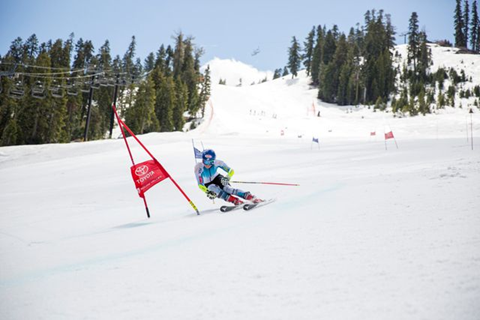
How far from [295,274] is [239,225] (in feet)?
7.92

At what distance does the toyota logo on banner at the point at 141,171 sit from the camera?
24.4ft

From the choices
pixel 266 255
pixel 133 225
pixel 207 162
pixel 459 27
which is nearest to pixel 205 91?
pixel 207 162

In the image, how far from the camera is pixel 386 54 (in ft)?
250

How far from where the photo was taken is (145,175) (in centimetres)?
752

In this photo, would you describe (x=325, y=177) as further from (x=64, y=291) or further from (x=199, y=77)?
(x=199, y=77)

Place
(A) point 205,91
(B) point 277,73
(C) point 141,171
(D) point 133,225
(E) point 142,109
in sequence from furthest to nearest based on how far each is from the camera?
(B) point 277,73 → (A) point 205,91 → (E) point 142,109 → (C) point 141,171 → (D) point 133,225

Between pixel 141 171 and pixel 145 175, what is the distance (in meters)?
0.13

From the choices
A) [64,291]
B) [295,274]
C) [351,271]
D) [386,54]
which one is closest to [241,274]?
[295,274]

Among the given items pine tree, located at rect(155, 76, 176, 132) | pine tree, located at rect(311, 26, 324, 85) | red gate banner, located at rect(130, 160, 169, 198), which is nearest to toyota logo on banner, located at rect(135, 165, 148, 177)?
red gate banner, located at rect(130, 160, 169, 198)

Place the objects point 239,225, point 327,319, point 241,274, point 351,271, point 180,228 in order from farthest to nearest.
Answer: point 180,228
point 239,225
point 241,274
point 351,271
point 327,319

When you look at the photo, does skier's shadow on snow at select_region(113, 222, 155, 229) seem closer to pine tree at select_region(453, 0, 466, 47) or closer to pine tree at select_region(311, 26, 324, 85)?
pine tree at select_region(311, 26, 324, 85)

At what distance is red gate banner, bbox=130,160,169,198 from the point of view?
7.37 metres

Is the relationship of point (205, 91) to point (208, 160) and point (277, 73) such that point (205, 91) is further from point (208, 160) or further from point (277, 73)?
point (277, 73)

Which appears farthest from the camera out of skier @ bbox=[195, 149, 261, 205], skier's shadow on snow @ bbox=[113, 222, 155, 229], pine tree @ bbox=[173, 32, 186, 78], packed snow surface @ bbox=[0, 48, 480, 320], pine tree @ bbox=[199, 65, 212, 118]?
pine tree @ bbox=[173, 32, 186, 78]
